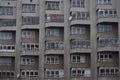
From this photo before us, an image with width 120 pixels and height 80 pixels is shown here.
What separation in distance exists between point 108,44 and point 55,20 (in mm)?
6397

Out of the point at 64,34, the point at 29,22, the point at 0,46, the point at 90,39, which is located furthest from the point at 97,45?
the point at 0,46

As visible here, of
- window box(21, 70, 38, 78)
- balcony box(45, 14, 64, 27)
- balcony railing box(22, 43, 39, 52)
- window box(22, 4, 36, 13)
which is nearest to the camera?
window box(21, 70, 38, 78)

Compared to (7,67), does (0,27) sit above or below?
above

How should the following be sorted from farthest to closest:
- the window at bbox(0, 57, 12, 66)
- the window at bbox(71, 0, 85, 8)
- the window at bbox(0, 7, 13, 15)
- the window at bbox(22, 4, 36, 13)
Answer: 1. the window at bbox(22, 4, 36, 13)
2. the window at bbox(0, 7, 13, 15)
3. the window at bbox(71, 0, 85, 8)
4. the window at bbox(0, 57, 12, 66)

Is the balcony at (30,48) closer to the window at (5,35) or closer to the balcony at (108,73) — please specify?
the window at (5,35)

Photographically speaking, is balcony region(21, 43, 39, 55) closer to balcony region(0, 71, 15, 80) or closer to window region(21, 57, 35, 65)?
window region(21, 57, 35, 65)

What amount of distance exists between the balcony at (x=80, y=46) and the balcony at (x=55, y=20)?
2.49m

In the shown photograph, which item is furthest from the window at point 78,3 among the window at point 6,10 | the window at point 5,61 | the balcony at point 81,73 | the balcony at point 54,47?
the window at point 5,61

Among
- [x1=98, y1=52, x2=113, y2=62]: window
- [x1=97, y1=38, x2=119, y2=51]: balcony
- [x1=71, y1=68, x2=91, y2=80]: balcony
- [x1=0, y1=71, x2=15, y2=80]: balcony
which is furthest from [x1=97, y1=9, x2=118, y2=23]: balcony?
[x1=0, y1=71, x2=15, y2=80]: balcony

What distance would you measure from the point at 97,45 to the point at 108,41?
125cm

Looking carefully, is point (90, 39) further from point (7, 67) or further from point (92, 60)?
point (7, 67)

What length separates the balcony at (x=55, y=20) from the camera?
134 feet

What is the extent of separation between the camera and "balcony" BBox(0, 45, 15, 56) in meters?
40.3

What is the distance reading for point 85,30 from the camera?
41125 mm
